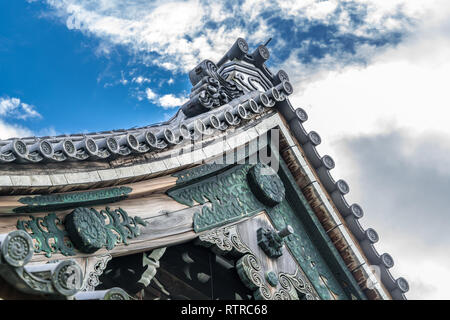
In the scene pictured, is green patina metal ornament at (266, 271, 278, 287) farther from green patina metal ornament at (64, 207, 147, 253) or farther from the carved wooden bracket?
green patina metal ornament at (64, 207, 147, 253)

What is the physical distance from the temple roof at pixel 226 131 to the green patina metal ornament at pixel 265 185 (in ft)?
2.44

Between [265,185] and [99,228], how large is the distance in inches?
128

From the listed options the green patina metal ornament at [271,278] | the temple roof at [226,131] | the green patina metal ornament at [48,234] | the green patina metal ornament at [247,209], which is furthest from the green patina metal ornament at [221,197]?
the green patina metal ornament at [48,234]

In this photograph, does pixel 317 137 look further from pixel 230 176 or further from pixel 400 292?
pixel 400 292

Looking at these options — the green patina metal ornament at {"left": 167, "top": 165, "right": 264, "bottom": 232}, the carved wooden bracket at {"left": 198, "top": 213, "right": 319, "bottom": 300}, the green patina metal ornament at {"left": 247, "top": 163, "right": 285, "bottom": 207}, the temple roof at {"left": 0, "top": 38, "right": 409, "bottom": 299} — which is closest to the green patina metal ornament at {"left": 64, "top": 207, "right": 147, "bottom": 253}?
the temple roof at {"left": 0, "top": 38, "right": 409, "bottom": 299}

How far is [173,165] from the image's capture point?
8.27 m

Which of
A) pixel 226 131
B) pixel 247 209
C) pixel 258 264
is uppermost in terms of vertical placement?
pixel 226 131

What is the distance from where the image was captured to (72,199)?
7113mm

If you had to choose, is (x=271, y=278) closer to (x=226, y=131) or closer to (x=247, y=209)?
(x=247, y=209)

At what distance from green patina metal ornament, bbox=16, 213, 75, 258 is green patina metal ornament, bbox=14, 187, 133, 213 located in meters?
0.12

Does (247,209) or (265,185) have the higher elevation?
(265,185)

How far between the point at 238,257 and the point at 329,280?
2.14 metres

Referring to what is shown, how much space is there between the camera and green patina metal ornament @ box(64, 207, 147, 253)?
277 inches

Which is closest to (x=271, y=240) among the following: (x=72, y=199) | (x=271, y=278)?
(x=271, y=278)
